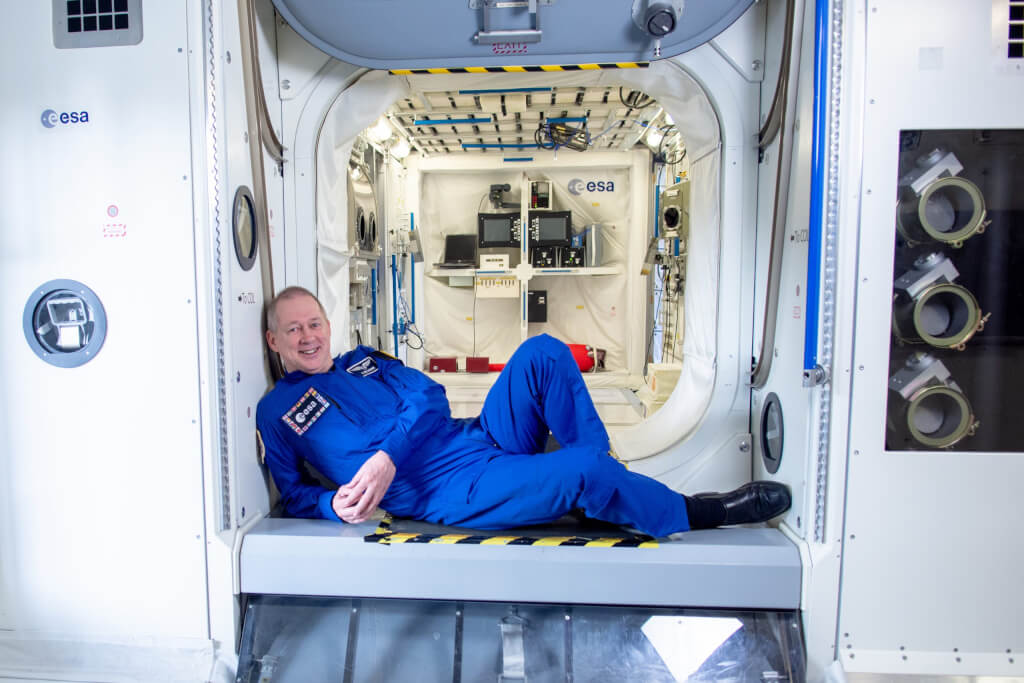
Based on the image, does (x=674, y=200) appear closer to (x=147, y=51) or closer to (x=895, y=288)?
(x=895, y=288)

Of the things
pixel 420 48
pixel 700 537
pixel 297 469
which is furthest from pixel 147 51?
pixel 700 537

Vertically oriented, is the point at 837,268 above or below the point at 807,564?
above

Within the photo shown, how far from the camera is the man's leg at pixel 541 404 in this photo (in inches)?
87.2

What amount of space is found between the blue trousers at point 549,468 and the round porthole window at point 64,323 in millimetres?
1412

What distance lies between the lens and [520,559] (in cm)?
188

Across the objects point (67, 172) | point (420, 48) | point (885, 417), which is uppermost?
point (420, 48)

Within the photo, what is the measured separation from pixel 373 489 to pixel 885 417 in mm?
1748

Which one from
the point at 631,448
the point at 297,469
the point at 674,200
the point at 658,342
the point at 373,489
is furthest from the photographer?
the point at 658,342

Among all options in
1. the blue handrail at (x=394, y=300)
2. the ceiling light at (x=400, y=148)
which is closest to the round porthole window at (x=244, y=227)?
the blue handrail at (x=394, y=300)

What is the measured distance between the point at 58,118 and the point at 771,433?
2918mm

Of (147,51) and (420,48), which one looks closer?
(147,51)

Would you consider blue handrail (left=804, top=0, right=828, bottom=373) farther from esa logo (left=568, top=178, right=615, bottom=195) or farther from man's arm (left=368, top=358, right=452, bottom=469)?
esa logo (left=568, top=178, right=615, bottom=195)

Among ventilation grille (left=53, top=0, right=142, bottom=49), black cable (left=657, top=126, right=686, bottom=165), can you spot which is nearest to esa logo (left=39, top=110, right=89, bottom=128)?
ventilation grille (left=53, top=0, right=142, bottom=49)

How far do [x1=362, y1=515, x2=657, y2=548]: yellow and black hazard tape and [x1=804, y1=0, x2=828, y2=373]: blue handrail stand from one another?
2.77 feet
